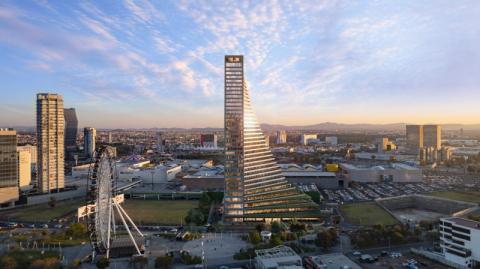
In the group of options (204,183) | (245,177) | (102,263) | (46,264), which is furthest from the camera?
(204,183)

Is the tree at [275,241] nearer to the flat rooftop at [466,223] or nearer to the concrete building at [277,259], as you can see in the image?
the concrete building at [277,259]

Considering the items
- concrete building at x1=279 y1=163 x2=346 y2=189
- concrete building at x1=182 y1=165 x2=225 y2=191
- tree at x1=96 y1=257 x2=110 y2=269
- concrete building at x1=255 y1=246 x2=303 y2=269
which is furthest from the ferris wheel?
concrete building at x1=279 y1=163 x2=346 y2=189

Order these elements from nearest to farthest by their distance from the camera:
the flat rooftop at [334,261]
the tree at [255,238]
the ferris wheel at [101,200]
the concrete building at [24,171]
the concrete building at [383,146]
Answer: the flat rooftop at [334,261]
the ferris wheel at [101,200]
the tree at [255,238]
the concrete building at [24,171]
the concrete building at [383,146]

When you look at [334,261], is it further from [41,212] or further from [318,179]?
[41,212]

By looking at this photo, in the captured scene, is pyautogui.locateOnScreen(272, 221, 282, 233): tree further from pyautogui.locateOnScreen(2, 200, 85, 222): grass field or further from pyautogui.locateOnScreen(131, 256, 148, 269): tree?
pyautogui.locateOnScreen(2, 200, 85, 222): grass field

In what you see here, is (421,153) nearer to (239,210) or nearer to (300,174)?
(300,174)

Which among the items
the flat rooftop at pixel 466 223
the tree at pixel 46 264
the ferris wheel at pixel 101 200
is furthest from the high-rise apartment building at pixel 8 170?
the flat rooftop at pixel 466 223

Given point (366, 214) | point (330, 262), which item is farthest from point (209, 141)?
point (330, 262)

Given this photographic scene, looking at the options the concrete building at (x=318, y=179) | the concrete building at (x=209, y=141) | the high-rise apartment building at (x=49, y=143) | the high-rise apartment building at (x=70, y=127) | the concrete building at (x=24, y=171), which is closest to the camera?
the high-rise apartment building at (x=49, y=143)
